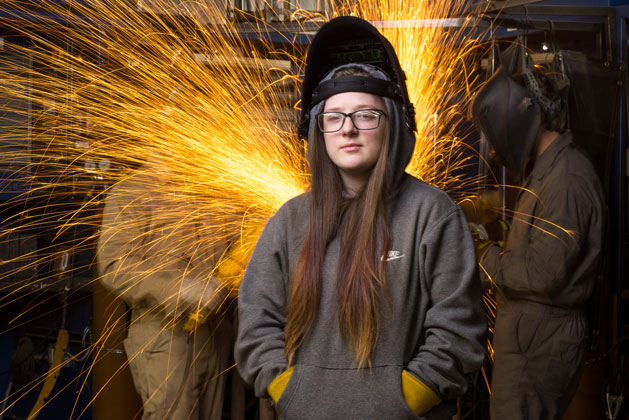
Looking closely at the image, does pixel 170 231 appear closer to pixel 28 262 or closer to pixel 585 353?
pixel 28 262

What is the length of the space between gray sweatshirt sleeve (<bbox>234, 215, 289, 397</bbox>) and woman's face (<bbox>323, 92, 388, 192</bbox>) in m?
0.28

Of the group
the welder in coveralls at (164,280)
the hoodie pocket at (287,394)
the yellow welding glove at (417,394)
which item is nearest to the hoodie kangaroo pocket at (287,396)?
the hoodie pocket at (287,394)

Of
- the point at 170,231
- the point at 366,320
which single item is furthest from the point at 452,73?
the point at 366,320

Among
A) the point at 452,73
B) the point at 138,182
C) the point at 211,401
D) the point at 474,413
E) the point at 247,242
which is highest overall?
the point at 452,73

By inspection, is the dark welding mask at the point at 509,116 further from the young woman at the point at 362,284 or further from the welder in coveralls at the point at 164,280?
the welder in coveralls at the point at 164,280

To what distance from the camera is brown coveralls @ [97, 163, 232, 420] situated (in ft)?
7.66

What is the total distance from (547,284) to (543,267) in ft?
0.24

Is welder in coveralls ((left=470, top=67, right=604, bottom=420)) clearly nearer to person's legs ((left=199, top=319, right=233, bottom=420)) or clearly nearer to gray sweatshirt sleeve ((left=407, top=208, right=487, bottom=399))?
gray sweatshirt sleeve ((left=407, top=208, right=487, bottom=399))

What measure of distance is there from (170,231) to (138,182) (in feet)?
0.81

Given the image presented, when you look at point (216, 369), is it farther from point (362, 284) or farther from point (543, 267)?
point (543, 267)

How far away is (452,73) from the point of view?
3.10 metres

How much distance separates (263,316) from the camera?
163 cm

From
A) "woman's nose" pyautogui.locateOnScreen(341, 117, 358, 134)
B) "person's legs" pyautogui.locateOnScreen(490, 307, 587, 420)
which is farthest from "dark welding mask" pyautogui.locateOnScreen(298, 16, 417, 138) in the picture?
"person's legs" pyautogui.locateOnScreen(490, 307, 587, 420)

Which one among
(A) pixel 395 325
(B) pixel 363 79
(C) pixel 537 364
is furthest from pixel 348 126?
(C) pixel 537 364
